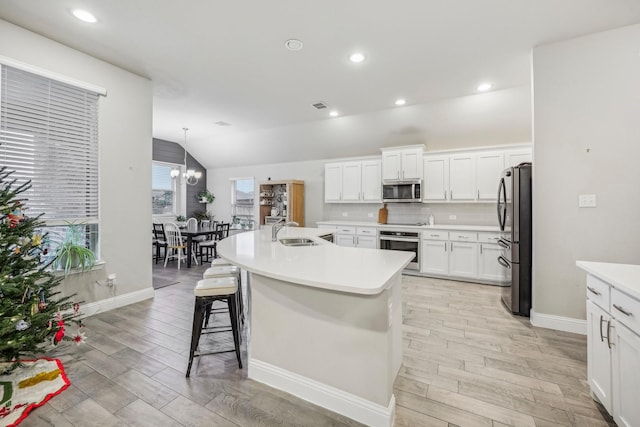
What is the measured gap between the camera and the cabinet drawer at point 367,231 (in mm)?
5402

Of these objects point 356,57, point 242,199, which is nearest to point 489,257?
point 356,57

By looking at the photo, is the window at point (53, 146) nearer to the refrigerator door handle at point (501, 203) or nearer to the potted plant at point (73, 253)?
the potted plant at point (73, 253)

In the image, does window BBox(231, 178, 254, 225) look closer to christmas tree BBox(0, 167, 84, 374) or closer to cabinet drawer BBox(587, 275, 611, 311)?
christmas tree BBox(0, 167, 84, 374)

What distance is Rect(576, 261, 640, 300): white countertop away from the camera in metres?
1.37

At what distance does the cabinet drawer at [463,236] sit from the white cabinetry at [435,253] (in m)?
0.09

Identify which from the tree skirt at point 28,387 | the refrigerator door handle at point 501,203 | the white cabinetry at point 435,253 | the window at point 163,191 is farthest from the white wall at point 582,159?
the window at point 163,191

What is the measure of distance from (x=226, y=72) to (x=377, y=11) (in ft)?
6.75

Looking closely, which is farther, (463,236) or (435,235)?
(435,235)

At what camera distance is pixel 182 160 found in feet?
26.1

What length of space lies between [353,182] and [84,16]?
4627 millimetres

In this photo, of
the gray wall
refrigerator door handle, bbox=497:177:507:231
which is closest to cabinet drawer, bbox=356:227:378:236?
refrigerator door handle, bbox=497:177:507:231

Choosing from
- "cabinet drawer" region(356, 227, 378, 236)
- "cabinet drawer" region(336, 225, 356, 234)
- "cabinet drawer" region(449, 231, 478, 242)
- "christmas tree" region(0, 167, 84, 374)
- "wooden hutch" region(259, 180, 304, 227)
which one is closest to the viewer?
"christmas tree" region(0, 167, 84, 374)

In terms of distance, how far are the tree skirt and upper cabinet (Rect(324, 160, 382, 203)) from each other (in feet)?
16.2

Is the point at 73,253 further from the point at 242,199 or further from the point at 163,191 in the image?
the point at 242,199
